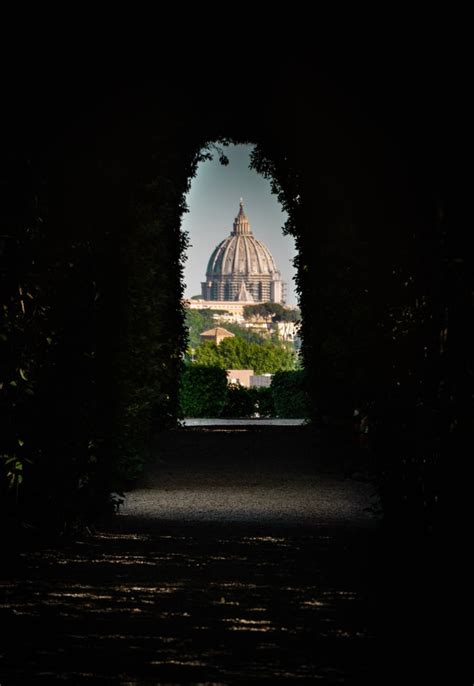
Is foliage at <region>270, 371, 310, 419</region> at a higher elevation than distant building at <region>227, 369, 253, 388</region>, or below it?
below

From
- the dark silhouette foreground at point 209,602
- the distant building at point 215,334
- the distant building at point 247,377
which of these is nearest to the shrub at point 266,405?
the dark silhouette foreground at point 209,602

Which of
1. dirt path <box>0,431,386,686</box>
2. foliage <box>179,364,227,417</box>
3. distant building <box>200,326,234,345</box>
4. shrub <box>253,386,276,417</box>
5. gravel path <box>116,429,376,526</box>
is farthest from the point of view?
distant building <box>200,326,234,345</box>

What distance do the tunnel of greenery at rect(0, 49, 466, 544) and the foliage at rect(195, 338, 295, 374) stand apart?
53.1 meters

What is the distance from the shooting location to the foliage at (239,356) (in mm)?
68438

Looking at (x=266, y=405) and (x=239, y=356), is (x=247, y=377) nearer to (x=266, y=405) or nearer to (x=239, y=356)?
(x=239, y=356)

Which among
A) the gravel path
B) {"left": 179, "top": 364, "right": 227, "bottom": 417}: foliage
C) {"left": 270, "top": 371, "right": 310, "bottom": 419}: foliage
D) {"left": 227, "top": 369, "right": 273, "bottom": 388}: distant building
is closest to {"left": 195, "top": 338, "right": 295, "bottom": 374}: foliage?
{"left": 227, "top": 369, "right": 273, "bottom": 388}: distant building

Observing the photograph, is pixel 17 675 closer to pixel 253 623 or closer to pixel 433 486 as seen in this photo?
pixel 253 623

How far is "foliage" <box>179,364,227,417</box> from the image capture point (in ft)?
102

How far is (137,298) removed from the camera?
12211 mm

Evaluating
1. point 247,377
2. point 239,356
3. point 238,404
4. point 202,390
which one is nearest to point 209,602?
point 202,390

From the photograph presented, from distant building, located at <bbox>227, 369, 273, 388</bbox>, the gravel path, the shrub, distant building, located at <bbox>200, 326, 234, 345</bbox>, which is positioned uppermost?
distant building, located at <bbox>200, 326, 234, 345</bbox>

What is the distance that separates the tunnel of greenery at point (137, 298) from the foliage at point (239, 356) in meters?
53.1

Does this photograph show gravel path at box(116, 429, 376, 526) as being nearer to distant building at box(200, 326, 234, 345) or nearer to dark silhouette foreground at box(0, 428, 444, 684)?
dark silhouette foreground at box(0, 428, 444, 684)

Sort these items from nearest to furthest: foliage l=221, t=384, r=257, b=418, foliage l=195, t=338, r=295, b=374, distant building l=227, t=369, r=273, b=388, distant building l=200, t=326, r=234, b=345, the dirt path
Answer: the dirt path < foliage l=221, t=384, r=257, b=418 < distant building l=227, t=369, r=273, b=388 < foliage l=195, t=338, r=295, b=374 < distant building l=200, t=326, r=234, b=345
